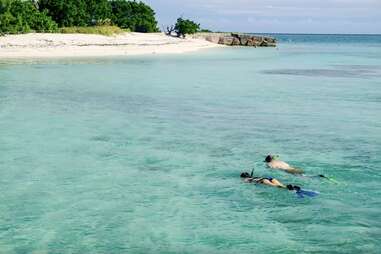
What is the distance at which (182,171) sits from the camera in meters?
15.4

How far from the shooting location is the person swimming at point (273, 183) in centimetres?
1329

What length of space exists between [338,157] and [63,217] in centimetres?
897

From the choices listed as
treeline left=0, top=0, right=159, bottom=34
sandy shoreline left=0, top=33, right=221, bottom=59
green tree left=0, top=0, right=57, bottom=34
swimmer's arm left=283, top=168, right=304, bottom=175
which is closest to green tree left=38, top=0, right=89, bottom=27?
treeline left=0, top=0, right=159, bottom=34

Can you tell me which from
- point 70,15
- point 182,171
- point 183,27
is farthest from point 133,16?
point 182,171

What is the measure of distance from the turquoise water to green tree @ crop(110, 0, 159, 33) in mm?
77275

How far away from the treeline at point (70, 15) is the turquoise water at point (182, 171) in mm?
40719

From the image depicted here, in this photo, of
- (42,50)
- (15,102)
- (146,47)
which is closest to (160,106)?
(15,102)

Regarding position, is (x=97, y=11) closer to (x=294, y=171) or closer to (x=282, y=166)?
(x=282, y=166)

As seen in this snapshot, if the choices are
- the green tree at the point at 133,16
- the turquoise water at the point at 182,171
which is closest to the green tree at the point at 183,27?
the green tree at the point at 133,16

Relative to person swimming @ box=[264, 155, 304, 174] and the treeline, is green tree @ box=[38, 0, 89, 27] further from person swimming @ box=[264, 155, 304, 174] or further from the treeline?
person swimming @ box=[264, 155, 304, 174]

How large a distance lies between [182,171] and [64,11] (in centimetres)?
7779

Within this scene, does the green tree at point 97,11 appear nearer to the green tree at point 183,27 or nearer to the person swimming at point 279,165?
the green tree at point 183,27

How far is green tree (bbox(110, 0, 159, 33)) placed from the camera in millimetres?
107275

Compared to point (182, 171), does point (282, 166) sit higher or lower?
higher
